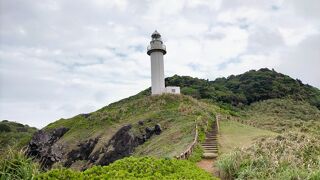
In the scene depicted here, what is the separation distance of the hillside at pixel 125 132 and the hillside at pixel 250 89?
17.3 m

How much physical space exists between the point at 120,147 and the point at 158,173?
20.1 metres

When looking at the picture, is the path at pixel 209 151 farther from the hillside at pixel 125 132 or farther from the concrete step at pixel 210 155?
the hillside at pixel 125 132

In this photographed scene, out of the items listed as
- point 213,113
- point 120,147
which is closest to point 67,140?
point 120,147

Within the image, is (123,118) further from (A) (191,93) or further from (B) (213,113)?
(A) (191,93)

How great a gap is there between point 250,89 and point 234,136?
41.4 metres

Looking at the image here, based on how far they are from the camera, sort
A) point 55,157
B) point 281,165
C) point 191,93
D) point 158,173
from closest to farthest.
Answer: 1. point 158,173
2. point 281,165
3. point 55,157
4. point 191,93

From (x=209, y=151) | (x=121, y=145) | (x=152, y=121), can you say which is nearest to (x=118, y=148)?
(x=121, y=145)

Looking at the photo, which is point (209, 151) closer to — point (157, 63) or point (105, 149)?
point (105, 149)

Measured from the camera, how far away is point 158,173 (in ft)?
33.9

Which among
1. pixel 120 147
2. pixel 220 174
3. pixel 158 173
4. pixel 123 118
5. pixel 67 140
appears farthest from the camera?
pixel 123 118

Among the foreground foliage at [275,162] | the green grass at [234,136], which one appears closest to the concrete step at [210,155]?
the green grass at [234,136]

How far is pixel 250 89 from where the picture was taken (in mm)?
64438

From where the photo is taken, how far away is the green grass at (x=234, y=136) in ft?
69.8

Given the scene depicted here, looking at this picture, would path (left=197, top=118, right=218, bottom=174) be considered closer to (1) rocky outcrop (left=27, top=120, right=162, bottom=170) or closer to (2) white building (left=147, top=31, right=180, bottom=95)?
(1) rocky outcrop (left=27, top=120, right=162, bottom=170)
